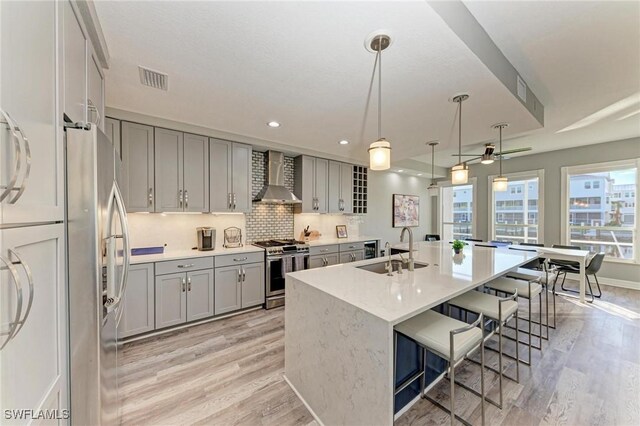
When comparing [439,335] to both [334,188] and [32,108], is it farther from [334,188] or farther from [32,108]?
[334,188]

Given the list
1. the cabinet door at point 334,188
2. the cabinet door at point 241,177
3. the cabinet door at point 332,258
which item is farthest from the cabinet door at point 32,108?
the cabinet door at point 334,188

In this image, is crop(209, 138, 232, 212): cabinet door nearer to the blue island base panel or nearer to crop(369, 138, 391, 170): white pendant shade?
crop(369, 138, 391, 170): white pendant shade

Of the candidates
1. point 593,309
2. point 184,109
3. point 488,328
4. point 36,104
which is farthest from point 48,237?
point 593,309

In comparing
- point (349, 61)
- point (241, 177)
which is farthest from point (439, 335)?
point (241, 177)

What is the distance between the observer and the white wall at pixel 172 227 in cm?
313

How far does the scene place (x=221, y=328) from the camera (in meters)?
3.02

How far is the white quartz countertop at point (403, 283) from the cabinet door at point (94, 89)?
5.83 ft

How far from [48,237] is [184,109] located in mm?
2212

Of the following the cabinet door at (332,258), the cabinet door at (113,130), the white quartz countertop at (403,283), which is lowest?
the cabinet door at (332,258)

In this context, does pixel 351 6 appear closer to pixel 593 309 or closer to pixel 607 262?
pixel 593 309

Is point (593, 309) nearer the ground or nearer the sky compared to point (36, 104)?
nearer the ground

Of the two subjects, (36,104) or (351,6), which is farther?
(351,6)

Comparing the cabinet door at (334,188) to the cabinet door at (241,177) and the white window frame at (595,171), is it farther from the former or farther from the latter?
the white window frame at (595,171)

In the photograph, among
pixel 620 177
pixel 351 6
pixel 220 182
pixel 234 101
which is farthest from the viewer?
pixel 620 177
